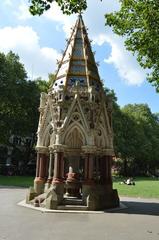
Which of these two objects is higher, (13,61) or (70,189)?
(13,61)

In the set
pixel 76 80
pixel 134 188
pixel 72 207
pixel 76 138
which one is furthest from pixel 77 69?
pixel 134 188

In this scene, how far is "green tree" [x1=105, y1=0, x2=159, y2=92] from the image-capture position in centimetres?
1522

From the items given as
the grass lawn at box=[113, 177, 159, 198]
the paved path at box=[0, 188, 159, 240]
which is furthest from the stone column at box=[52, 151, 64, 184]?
the grass lawn at box=[113, 177, 159, 198]

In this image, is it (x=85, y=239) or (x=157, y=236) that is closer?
(x=85, y=239)

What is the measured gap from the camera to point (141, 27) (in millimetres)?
16672

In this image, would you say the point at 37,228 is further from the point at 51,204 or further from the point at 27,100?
the point at 27,100

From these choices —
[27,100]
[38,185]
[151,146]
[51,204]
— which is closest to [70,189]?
[38,185]

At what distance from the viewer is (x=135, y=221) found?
1292cm

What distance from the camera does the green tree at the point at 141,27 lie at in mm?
15219

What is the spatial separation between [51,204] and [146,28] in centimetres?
949

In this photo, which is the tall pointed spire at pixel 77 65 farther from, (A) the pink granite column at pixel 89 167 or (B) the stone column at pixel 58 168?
(A) the pink granite column at pixel 89 167

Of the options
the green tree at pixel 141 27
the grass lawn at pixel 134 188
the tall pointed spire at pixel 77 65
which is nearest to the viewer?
the green tree at pixel 141 27

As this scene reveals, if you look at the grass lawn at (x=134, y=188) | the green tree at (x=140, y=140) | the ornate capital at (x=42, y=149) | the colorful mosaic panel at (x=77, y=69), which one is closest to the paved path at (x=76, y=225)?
the ornate capital at (x=42, y=149)

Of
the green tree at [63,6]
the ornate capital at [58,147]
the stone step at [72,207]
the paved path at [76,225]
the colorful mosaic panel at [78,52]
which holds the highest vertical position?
the colorful mosaic panel at [78,52]
